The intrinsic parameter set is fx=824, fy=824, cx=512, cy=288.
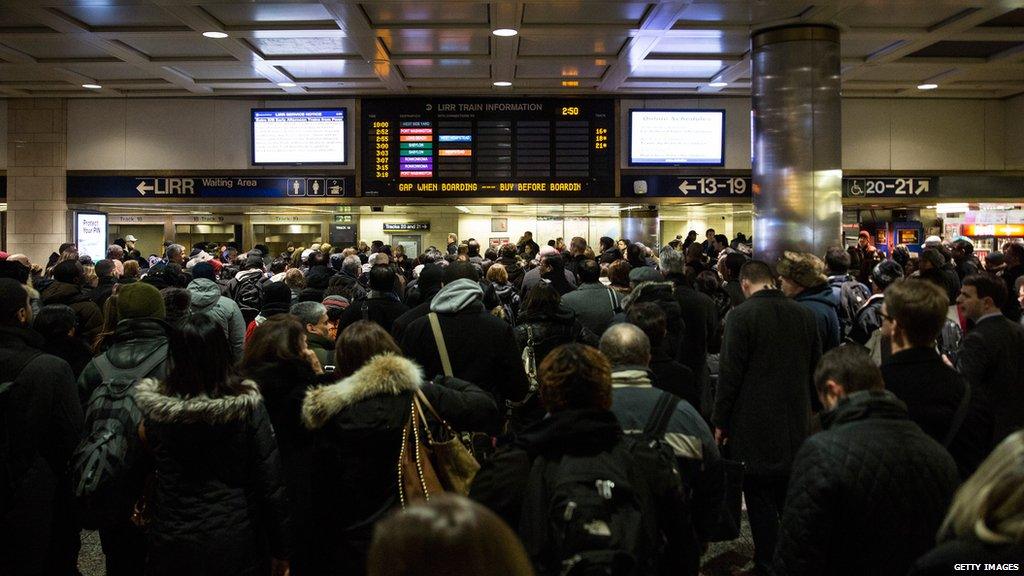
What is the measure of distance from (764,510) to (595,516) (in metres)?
2.53

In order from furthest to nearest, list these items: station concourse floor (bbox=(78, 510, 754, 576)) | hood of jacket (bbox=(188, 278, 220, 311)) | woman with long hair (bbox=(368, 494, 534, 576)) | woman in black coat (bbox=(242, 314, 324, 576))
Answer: hood of jacket (bbox=(188, 278, 220, 311)), station concourse floor (bbox=(78, 510, 754, 576)), woman in black coat (bbox=(242, 314, 324, 576)), woman with long hair (bbox=(368, 494, 534, 576))

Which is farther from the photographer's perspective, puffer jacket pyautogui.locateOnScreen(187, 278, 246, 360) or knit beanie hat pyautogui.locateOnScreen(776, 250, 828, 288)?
puffer jacket pyautogui.locateOnScreen(187, 278, 246, 360)

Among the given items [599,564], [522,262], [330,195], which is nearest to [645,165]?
[522,262]

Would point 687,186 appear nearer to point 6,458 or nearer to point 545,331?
point 545,331

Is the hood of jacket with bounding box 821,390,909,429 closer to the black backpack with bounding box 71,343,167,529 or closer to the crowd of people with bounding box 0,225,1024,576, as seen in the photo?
the crowd of people with bounding box 0,225,1024,576

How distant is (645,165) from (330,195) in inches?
169

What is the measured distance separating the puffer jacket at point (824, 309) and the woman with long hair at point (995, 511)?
11.7 feet

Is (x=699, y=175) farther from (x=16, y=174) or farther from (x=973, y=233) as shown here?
(x=16, y=174)

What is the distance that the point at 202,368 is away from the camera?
3.01 metres

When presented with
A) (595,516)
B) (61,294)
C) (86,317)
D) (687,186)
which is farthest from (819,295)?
(687,186)

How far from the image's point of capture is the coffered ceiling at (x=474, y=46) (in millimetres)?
7559

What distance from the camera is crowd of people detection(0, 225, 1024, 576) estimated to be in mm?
2166

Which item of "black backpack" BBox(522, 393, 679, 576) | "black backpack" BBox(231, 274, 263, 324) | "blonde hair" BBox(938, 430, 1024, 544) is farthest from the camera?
"black backpack" BBox(231, 274, 263, 324)

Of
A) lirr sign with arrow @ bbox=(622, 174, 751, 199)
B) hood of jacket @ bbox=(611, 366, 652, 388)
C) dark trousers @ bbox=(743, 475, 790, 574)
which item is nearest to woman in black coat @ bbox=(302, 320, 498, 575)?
hood of jacket @ bbox=(611, 366, 652, 388)
